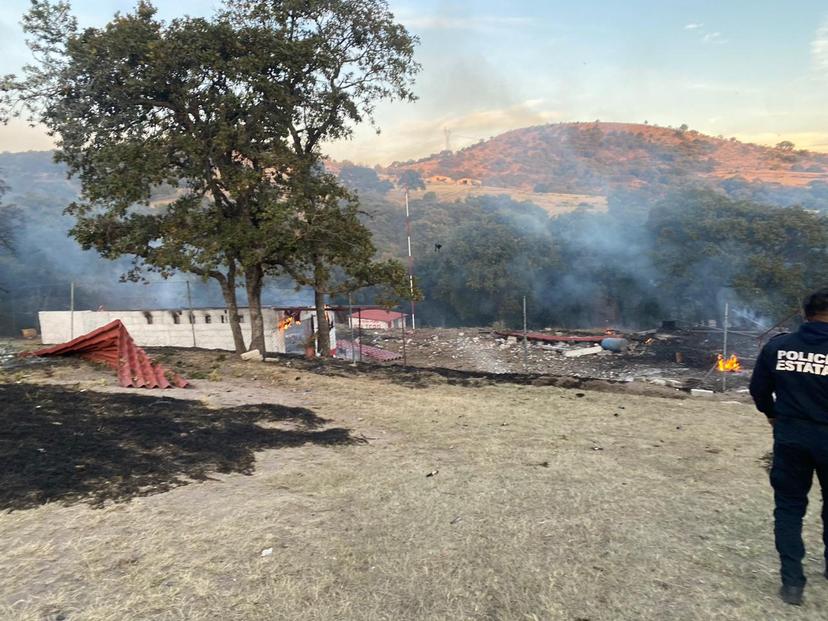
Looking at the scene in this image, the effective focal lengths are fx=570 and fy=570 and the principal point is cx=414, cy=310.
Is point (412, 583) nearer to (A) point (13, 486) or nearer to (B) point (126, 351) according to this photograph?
(A) point (13, 486)

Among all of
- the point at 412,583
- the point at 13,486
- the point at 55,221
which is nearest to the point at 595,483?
the point at 412,583

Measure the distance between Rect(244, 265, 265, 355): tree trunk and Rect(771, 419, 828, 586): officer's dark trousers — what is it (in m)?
12.9

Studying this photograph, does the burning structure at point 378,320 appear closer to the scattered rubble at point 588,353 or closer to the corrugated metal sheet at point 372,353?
the scattered rubble at point 588,353

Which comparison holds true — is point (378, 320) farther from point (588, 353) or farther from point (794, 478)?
point (794, 478)

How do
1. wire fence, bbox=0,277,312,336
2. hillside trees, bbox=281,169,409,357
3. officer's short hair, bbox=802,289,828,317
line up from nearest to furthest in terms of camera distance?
officer's short hair, bbox=802,289,828,317
hillside trees, bbox=281,169,409,357
wire fence, bbox=0,277,312,336

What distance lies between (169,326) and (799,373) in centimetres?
1924

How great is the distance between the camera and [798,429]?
349cm

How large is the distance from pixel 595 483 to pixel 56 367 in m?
10.7

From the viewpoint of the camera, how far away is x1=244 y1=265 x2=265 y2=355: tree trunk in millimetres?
14797

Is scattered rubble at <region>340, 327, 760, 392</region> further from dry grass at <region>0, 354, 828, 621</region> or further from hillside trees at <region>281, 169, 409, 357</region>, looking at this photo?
dry grass at <region>0, 354, 828, 621</region>

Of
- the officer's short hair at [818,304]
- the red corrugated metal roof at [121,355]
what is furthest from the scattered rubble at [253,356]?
the officer's short hair at [818,304]

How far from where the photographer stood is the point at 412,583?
3.77 meters

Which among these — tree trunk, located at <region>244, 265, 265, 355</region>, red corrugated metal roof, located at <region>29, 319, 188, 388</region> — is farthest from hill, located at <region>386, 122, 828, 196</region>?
red corrugated metal roof, located at <region>29, 319, 188, 388</region>

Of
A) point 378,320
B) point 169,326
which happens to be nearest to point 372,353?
point 169,326
